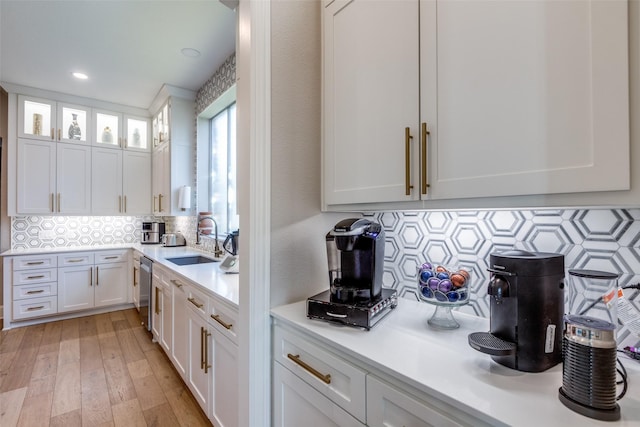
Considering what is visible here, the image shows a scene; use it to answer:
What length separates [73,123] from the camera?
3.94m

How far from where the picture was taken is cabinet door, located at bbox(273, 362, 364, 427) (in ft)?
3.06

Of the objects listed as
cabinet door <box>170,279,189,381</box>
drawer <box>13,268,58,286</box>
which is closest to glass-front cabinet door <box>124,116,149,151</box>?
drawer <box>13,268,58,286</box>

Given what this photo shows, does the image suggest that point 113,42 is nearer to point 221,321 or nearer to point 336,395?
point 221,321

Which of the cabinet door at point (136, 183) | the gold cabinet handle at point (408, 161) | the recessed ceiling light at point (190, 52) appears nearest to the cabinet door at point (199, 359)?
the gold cabinet handle at point (408, 161)

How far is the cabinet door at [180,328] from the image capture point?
2068 millimetres

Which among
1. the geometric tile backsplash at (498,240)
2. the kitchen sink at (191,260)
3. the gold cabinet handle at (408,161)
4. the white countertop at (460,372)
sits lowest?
the kitchen sink at (191,260)

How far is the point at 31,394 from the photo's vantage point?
7.06ft

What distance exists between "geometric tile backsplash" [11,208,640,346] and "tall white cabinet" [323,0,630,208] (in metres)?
0.23

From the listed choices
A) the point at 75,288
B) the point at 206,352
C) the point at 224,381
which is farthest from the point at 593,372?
the point at 75,288

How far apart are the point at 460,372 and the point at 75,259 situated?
4542 millimetres

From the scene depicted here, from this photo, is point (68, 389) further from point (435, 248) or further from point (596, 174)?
point (596, 174)

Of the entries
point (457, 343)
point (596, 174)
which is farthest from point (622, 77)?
point (457, 343)

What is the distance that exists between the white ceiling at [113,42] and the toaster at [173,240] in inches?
73.1

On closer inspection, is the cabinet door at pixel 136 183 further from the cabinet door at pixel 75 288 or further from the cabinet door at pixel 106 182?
the cabinet door at pixel 75 288
